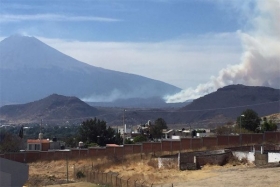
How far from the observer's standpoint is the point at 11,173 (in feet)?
27.5

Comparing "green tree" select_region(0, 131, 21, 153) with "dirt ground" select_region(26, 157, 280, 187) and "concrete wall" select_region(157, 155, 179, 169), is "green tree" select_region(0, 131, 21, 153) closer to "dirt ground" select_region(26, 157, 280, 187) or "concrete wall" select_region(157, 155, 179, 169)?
"dirt ground" select_region(26, 157, 280, 187)

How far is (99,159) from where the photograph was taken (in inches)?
1951

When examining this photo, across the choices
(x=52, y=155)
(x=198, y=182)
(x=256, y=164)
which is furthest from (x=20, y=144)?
(x=198, y=182)

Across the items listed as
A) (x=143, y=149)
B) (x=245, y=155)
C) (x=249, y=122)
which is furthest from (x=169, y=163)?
(x=249, y=122)

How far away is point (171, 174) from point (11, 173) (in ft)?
100

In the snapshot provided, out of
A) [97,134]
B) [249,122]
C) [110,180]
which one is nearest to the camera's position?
[110,180]

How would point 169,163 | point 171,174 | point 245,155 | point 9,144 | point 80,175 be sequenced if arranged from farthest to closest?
point 9,144 → point 245,155 → point 169,163 → point 171,174 → point 80,175

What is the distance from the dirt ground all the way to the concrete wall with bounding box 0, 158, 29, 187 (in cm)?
2248

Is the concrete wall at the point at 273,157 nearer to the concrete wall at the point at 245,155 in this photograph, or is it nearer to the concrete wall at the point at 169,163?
the concrete wall at the point at 245,155

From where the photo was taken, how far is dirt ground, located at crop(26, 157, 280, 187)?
32.6 m

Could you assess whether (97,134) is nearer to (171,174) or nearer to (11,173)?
(171,174)

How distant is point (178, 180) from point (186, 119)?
156643mm

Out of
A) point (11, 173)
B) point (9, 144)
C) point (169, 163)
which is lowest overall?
point (169, 163)

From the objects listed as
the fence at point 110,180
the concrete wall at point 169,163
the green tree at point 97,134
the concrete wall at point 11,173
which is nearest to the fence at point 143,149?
the concrete wall at point 169,163
